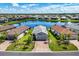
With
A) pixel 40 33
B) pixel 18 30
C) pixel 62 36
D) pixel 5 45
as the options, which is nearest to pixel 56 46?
pixel 62 36

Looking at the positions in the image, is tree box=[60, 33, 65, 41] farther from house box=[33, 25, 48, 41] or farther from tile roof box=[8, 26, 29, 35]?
tile roof box=[8, 26, 29, 35]

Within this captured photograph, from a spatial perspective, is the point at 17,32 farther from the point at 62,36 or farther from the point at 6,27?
the point at 62,36

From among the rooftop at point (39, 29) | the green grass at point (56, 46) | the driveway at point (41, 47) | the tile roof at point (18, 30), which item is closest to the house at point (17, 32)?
the tile roof at point (18, 30)

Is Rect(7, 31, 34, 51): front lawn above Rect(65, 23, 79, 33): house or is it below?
below

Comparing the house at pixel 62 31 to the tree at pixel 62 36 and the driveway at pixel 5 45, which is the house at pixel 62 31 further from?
the driveway at pixel 5 45

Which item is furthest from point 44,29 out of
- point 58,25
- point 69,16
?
point 69,16

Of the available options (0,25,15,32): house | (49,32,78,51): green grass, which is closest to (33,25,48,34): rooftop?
(49,32,78,51): green grass

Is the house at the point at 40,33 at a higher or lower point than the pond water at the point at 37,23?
lower
